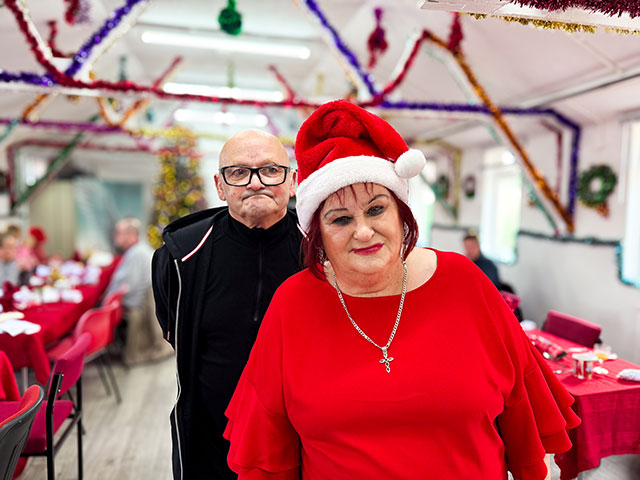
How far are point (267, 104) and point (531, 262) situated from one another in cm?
404

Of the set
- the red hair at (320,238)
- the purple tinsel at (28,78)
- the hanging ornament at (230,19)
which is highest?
the hanging ornament at (230,19)

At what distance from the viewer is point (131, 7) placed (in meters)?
4.32

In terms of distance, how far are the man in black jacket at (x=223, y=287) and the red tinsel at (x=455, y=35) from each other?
362 cm

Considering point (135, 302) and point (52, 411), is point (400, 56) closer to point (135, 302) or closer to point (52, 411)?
point (135, 302)

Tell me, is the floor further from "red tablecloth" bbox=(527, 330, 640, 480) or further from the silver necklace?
the silver necklace

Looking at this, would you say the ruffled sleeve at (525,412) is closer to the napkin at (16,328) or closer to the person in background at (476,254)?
the napkin at (16,328)

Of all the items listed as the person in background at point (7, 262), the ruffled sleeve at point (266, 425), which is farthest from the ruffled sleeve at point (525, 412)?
the person in background at point (7, 262)

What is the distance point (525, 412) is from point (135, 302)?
192 inches

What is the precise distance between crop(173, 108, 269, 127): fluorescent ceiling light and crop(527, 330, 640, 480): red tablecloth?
933 cm

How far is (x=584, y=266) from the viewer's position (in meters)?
5.30

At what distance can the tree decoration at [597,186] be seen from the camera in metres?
4.88

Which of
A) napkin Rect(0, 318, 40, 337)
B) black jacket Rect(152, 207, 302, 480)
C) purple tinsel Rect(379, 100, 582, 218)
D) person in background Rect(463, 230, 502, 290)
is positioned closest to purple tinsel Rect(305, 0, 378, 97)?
purple tinsel Rect(379, 100, 582, 218)

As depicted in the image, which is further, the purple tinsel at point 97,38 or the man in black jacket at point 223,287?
the purple tinsel at point 97,38

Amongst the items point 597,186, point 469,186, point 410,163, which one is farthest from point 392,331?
point 469,186
